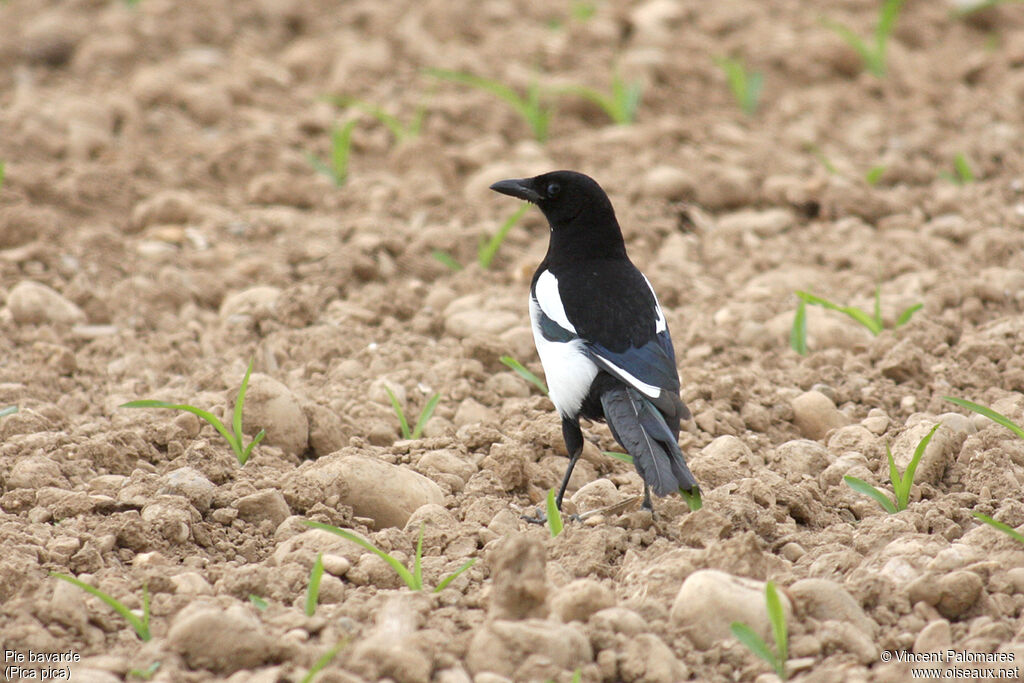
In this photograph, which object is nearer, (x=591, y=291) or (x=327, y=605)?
(x=327, y=605)

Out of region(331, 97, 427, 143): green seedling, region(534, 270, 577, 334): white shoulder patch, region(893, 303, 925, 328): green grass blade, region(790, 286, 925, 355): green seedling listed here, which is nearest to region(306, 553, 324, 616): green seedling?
region(534, 270, 577, 334): white shoulder patch

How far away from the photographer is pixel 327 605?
3055 millimetres

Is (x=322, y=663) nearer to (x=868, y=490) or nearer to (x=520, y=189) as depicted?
(x=868, y=490)

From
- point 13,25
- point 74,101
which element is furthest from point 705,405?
point 13,25

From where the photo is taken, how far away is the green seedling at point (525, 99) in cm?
→ 643

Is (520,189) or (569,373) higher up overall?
(520,189)

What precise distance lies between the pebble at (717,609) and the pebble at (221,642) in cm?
104

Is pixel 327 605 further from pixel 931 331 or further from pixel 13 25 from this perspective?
pixel 13 25

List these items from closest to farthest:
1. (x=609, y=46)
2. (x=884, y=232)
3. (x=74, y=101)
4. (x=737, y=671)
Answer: (x=737, y=671), (x=884, y=232), (x=74, y=101), (x=609, y=46)

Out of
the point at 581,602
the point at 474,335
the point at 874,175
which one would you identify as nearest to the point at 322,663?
the point at 581,602

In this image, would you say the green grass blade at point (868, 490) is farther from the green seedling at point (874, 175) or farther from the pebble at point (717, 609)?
the green seedling at point (874, 175)

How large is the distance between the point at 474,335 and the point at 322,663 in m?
2.24

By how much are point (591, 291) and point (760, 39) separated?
412 centimetres

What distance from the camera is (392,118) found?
657cm
